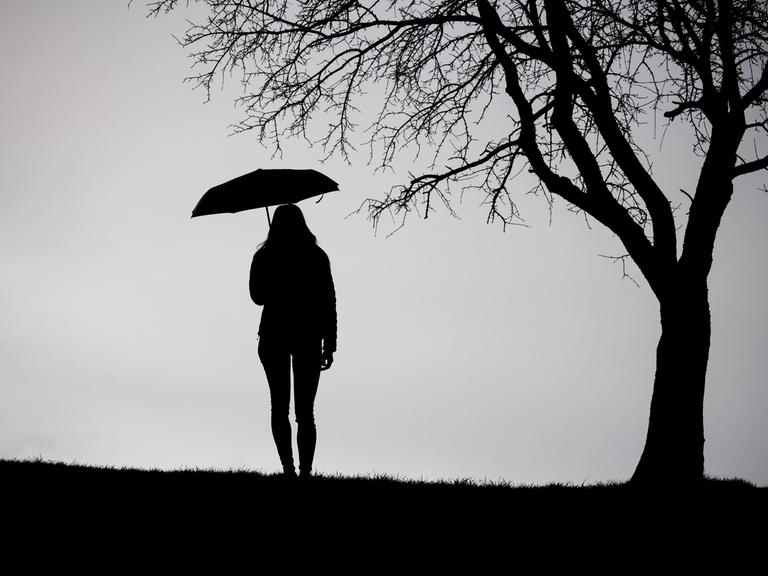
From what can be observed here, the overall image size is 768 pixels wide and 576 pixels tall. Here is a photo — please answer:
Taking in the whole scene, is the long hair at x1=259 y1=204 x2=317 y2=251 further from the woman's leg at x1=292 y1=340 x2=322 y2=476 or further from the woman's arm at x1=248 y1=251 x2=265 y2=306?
the woman's leg at x1=292 y1=340 x2=322 y2=476

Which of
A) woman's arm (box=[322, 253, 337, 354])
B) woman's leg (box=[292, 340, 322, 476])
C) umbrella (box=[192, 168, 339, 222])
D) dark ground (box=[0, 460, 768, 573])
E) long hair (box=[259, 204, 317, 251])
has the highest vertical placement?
umbrella (box=[192, 168, 339, 222])

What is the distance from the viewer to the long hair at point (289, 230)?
6.71 metres

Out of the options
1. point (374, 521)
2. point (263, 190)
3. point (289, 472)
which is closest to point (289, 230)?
point (263, 190)

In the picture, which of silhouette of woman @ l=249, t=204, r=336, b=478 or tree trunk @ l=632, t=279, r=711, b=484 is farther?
tree trunk @ l=632, t=279, r=711, b=484

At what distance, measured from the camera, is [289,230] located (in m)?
6.71

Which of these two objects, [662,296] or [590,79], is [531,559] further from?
[590,79]

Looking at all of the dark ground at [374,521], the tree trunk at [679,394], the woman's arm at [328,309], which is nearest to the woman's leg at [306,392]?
the woman's arm at [328,309]

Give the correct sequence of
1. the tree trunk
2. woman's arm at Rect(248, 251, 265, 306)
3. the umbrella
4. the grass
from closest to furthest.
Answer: the grass < woman's arm at Rect(248, 251, 265, 306) < the umbrella < the tree trunk

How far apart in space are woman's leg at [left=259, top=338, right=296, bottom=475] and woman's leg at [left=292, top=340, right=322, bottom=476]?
90 millimetres

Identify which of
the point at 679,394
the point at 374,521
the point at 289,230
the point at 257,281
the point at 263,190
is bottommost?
the point at 374,521

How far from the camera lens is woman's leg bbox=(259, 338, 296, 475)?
22.2 ft

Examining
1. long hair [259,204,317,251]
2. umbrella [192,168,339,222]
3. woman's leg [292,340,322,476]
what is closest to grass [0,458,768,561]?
woman's leg [292,340,322,476]

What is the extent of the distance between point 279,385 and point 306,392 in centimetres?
26

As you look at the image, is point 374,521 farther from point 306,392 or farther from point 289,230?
point 289,230
